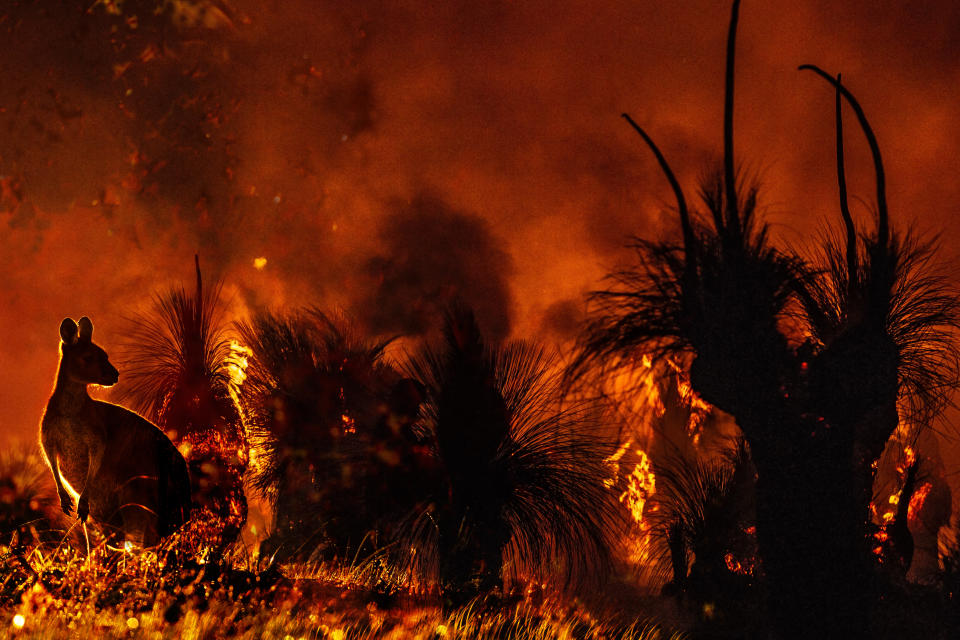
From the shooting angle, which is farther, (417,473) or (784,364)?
(417,473)

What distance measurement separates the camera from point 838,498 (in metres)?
7.23

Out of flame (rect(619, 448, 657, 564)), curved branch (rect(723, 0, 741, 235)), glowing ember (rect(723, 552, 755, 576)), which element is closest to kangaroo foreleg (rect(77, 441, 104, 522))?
curved branch (rect(723, 0, 741, 235))

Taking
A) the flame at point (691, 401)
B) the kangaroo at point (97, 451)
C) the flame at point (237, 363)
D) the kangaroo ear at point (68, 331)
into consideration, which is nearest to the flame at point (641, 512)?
the flame at point (691, 401)

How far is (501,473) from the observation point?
8.80 m

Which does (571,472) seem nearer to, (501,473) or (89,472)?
(501,473)

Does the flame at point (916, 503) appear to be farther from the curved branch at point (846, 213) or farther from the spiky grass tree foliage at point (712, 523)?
the curved branch at point (846, 213)

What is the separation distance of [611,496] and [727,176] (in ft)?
11.2

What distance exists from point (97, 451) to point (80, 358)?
769mm

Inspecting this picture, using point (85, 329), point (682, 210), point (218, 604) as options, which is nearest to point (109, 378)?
point (85, 329)

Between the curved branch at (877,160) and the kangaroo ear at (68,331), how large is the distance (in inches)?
274

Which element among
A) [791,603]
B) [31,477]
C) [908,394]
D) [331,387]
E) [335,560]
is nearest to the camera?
[791,603]

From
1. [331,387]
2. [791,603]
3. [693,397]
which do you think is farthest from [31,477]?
[791,603]

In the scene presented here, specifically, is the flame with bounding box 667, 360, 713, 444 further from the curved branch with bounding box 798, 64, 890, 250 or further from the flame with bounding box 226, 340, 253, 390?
the flame with bounding box 226, 340, 253, 390

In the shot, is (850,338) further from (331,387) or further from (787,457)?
(331,387)
